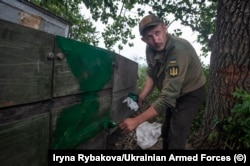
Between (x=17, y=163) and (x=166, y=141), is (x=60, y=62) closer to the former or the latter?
(x=17, y=163)

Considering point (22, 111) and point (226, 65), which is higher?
point (226, 65)

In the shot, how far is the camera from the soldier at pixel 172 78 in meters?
2.54

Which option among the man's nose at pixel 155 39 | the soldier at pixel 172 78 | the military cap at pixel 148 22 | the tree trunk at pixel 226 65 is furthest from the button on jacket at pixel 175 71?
the tree trunk at pixel 226 65

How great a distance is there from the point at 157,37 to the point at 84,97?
44.7 inches

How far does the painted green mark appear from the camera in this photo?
2217mm

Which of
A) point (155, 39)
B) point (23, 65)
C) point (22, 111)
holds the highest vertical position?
point (155, 39)

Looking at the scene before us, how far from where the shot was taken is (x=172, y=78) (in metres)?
2.55

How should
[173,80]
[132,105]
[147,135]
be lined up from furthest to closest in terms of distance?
[147,135]
[132,105]
[173,80]

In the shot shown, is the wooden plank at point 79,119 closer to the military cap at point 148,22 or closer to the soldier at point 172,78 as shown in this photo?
the soldier at point 172,78

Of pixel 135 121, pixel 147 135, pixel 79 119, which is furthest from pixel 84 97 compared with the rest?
pixel 147 135

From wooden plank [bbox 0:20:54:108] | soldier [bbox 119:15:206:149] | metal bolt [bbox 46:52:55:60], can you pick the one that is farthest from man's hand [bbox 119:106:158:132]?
Answer: metal bolt [bbox 46:52:55:60]

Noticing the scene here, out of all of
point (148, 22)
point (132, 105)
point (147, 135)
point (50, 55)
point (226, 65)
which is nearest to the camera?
point (50, 55)

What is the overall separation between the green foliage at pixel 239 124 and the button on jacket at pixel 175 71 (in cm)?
60

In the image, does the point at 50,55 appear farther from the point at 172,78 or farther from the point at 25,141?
the point at 172,78
